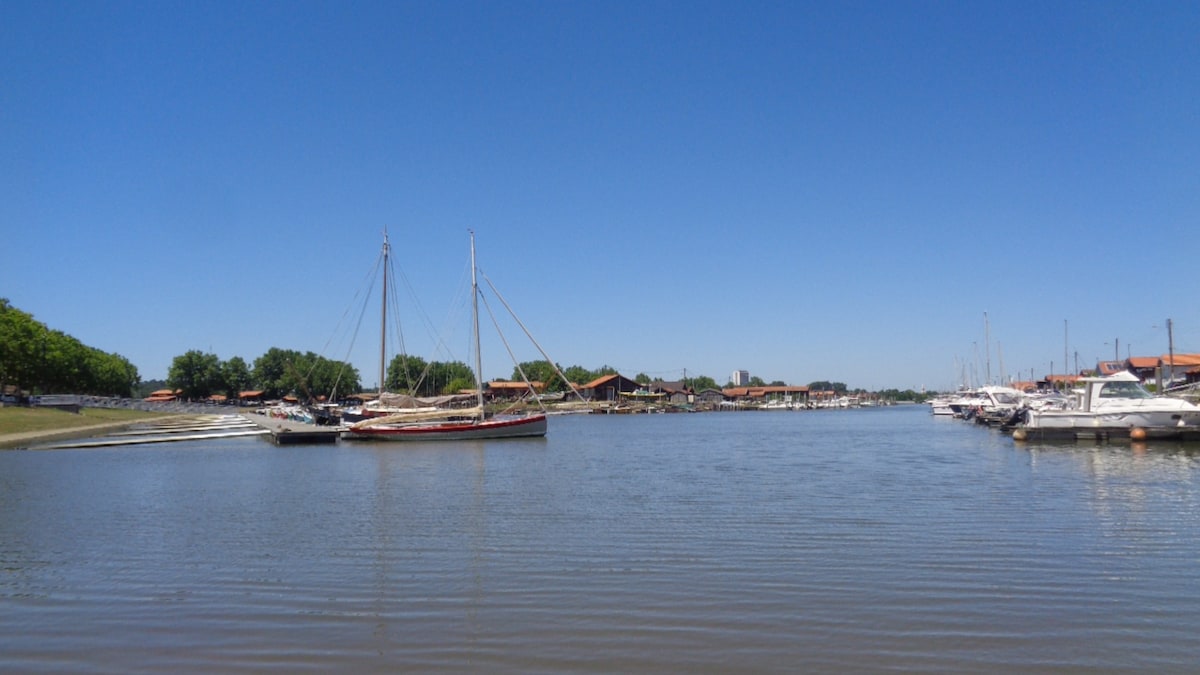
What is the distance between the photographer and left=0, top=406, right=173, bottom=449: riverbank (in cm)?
5150

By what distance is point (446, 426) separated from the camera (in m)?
55.4

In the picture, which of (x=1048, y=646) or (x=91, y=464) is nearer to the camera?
(x=1048, y=646)

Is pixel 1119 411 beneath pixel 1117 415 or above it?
above

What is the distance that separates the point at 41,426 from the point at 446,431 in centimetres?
2906

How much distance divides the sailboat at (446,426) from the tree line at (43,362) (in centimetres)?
4123

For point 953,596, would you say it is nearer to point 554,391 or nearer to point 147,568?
point 147,568

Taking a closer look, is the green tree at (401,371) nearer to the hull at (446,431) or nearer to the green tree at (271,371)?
the green tree at (271,371)

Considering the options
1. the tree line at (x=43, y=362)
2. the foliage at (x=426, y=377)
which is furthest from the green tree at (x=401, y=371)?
the tree line at (x=43, y=362)

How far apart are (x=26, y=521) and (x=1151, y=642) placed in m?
22.8

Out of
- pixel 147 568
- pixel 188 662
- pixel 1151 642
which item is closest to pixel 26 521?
pixel 147 568

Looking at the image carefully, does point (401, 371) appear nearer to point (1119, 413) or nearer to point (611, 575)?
point (1119, 413)

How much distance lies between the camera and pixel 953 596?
12.0 metres

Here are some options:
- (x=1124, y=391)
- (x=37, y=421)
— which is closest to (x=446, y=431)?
(x=37, y=421)

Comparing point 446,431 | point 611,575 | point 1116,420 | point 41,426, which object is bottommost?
point 611,575
